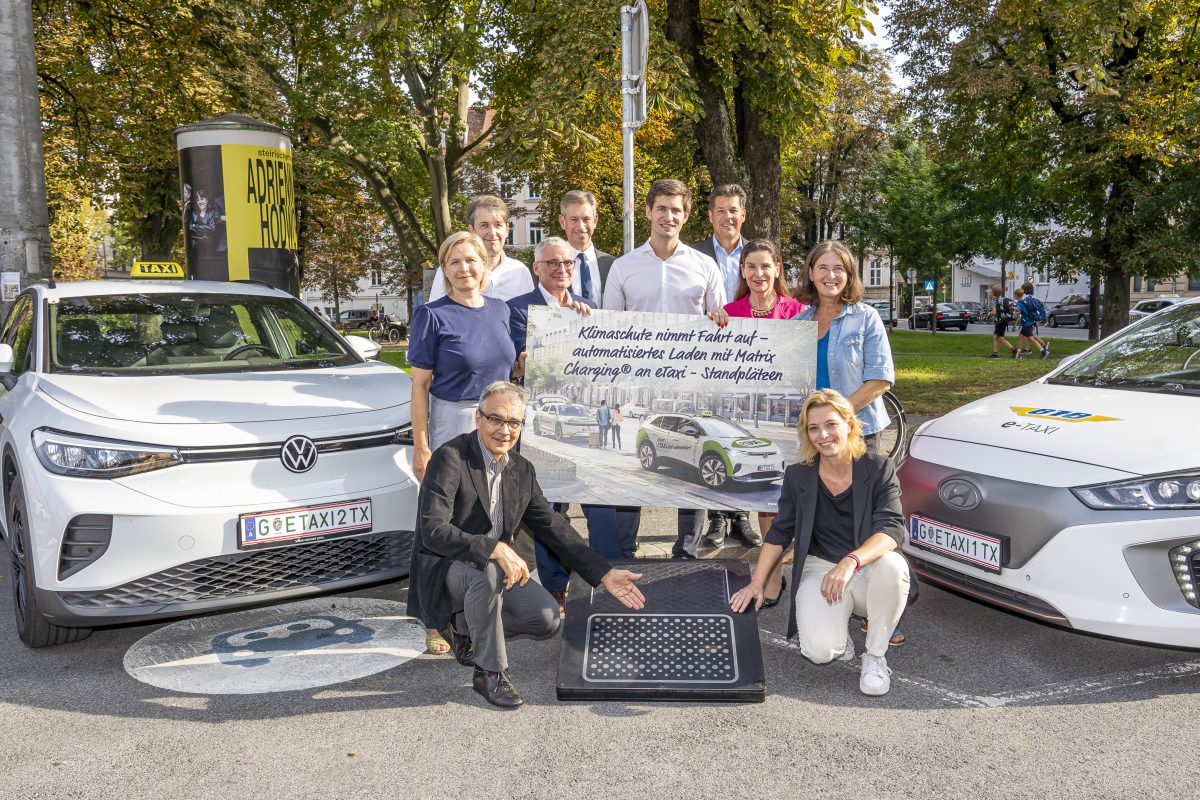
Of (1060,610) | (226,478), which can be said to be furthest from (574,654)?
(1060,610)

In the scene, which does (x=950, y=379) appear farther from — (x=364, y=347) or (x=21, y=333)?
(x=21, y=333)

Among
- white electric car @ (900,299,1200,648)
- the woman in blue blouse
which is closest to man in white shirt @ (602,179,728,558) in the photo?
the woman in blue blouse

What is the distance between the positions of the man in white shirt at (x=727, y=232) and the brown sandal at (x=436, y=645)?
262cm

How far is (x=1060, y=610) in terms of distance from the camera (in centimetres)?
383

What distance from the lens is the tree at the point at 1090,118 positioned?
57.2 feet

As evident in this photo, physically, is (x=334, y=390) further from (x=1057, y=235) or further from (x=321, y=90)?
(x=1057, y=235)

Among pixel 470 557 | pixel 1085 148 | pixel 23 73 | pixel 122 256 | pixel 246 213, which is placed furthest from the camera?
pixel 122 256

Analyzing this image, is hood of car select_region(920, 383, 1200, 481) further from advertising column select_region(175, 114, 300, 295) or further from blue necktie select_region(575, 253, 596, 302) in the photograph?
advertising column select_region(175, 114, 300, 295)

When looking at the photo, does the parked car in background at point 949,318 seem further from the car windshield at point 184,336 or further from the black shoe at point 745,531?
the car windshield at point 184,336

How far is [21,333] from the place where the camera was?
5.63 metres

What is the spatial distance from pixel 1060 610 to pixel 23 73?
9.72 metres

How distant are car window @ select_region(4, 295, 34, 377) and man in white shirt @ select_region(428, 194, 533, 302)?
2479 millimetres

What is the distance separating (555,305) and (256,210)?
23.5 ft

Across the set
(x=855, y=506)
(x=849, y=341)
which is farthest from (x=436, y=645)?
(x=849, y=341)
